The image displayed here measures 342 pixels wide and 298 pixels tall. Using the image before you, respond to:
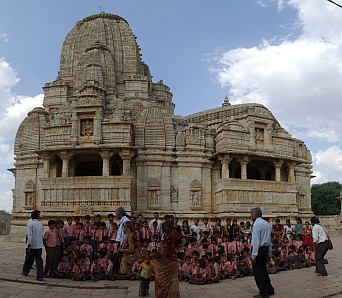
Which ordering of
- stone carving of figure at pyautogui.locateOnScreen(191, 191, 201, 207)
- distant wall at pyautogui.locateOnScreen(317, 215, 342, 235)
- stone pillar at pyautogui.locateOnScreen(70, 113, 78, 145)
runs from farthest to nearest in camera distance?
1. distant wall at pyautogui.locateOnScreen(317, 215, 342, 235)
2. stone carving of figure at pyautogui.locateOnScreen(191, 191, 201, 207)
3. stone pillar at pyautogui.locateOnScreen(70, 113, 78, 145)

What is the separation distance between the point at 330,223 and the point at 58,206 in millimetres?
20617

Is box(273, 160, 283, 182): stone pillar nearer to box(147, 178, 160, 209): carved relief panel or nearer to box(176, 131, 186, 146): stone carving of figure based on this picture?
box(176, 131, 186, 146): stone carving of figure

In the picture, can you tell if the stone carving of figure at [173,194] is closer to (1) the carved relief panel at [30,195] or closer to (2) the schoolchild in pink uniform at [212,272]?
(1) the carved relief panel at [30,195]

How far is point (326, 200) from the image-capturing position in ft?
204

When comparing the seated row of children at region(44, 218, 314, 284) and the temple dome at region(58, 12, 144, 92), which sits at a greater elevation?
the temple dome at region(58, 12, 144, 92)

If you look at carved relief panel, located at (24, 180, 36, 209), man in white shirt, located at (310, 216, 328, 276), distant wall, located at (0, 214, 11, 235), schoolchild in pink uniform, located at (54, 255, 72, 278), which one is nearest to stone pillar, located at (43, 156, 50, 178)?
carved relief panel, located at (24, 180, 36, 209)

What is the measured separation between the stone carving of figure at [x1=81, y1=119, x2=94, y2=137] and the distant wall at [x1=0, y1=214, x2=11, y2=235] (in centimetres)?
1391

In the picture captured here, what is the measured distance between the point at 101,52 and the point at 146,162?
1122 cm

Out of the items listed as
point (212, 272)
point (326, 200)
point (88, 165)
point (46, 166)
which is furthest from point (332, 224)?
point (326, 200)

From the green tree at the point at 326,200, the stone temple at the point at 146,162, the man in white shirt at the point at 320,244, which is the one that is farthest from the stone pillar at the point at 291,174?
the green tree at the point at 326,200

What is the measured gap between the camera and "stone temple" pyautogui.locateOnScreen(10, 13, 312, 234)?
22.5 meters

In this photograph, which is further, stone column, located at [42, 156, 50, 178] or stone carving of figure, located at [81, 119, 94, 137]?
stone column, located at [42, 156, 50, 178]

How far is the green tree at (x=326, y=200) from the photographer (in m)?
60.6

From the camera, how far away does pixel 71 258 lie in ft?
36.9
